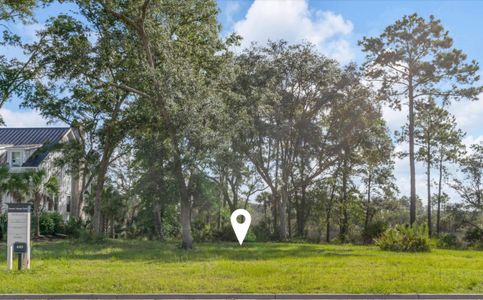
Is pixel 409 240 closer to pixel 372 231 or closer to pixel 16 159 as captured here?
pixel 372 231

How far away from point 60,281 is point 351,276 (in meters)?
6.63

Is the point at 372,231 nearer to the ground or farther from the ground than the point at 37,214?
nearer to the ground

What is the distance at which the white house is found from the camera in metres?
39.4

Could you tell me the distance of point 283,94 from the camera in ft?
118

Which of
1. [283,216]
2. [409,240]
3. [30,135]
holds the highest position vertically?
[30,135]

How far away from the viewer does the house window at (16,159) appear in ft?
129

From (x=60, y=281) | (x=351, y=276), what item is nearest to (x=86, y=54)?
(x=60, y=281)

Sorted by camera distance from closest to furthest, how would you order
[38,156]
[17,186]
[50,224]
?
1. [17,186]
2. [50,224]
3. [38,156]

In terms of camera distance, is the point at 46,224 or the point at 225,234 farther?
the point at 46,224

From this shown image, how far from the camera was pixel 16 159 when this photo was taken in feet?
130

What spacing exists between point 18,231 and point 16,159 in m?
28.3

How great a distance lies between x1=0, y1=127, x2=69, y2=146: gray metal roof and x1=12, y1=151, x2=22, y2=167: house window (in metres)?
2.18

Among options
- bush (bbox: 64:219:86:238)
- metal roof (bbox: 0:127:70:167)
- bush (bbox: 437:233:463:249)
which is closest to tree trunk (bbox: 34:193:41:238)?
bush (bbox: 64:219:86:238)

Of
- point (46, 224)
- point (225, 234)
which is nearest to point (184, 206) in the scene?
point (225, 234)
